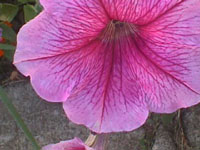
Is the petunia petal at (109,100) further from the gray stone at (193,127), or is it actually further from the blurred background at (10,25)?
the gray stone at (193,127)

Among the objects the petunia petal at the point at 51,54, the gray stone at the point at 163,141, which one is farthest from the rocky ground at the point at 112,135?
the petunia petal at the point at 51,54

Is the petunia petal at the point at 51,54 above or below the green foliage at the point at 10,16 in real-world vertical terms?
above

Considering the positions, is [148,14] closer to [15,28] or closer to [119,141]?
[119,141]

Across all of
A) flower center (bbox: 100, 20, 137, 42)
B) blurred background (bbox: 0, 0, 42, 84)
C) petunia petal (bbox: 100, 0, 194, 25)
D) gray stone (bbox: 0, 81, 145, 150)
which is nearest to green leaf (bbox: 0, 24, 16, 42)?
blurred background (bbox: 0, 0, 42, 84)

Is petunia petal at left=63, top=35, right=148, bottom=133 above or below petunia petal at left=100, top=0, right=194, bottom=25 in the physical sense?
below

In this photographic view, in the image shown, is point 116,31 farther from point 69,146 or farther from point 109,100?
point 69,146

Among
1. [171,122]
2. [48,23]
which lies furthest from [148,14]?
[171,122]

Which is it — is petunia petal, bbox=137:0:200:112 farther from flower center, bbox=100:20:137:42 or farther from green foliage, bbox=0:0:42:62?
green foliage, bbox=0:0:42:62
